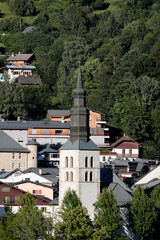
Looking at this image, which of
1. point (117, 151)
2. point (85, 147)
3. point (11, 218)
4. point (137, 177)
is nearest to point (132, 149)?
point (117, 151)

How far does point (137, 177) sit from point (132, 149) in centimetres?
1367

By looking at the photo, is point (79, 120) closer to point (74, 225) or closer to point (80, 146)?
point (80, 146)

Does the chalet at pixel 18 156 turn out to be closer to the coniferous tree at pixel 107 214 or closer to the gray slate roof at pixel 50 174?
the gray slate roof at pixel 50 174

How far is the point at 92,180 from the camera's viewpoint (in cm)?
8550

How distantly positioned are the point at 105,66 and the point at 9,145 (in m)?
27.3

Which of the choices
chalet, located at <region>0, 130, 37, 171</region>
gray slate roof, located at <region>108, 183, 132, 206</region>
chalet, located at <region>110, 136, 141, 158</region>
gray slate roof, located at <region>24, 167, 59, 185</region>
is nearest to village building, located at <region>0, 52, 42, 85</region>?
chalet, located at <region>110, 136, 141, 158</region>

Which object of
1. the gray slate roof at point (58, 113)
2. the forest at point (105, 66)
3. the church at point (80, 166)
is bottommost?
the church at point (80, 166)

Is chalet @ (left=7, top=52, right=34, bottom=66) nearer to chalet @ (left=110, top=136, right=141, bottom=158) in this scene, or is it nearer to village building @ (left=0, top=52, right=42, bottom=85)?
village building @ (left=0, top=52, right=42, bottom=85)

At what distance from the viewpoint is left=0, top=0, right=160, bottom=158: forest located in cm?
13500

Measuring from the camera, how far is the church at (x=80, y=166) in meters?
84.8

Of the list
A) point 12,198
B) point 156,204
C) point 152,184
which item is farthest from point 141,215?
point 12,198

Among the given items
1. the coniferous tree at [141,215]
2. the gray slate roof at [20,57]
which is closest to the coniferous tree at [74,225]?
the coniferous tree at [141,215]

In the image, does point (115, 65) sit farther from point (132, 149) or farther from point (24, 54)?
point (24, 54)

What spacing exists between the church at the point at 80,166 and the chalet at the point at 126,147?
42446 mm
